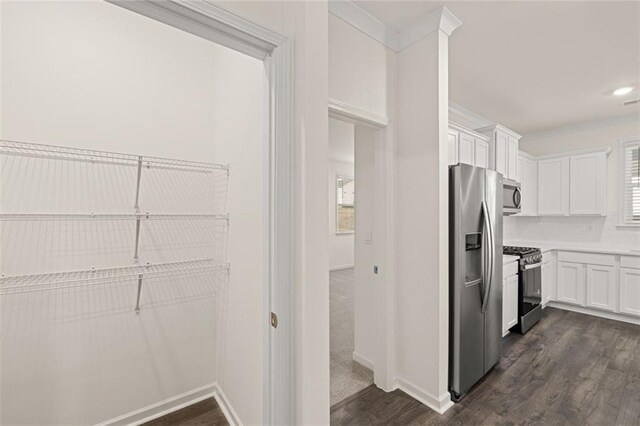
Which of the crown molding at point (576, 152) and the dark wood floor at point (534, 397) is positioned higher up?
the crown molding at point (576, 152)

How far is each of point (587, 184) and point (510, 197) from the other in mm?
1650

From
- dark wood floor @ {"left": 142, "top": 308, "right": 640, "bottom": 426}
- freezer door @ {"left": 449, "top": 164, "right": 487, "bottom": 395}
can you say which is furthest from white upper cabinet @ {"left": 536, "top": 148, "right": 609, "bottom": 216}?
freezer door @ {"left": 449, "top": 164, "right": 487, "bottom": 395}

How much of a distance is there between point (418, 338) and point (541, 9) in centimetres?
263

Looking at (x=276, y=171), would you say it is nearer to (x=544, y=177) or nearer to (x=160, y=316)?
(x=160, y=316)

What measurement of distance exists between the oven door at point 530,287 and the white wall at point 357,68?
2664 millimetres

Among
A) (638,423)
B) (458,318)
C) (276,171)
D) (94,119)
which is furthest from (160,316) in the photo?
(638,423)

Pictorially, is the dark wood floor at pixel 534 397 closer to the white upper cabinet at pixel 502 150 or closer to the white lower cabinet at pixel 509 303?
the white lower cabinet at pixel 509 303

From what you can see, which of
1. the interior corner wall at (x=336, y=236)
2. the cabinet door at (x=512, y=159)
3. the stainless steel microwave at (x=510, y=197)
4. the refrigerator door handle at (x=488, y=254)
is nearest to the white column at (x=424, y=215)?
the refrigerator door handle at (x=488, y=254)

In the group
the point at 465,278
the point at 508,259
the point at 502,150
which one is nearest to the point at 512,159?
the point at 502,150

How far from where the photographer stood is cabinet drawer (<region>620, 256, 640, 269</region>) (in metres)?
3.67

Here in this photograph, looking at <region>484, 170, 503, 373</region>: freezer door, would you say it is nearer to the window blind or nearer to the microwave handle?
the microwave handle

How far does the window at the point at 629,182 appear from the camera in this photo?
13.5 feet

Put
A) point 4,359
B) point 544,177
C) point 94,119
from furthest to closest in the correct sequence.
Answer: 1. point 544,177
2. point 94,119
3. point 4,359

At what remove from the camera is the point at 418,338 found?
229 cm
